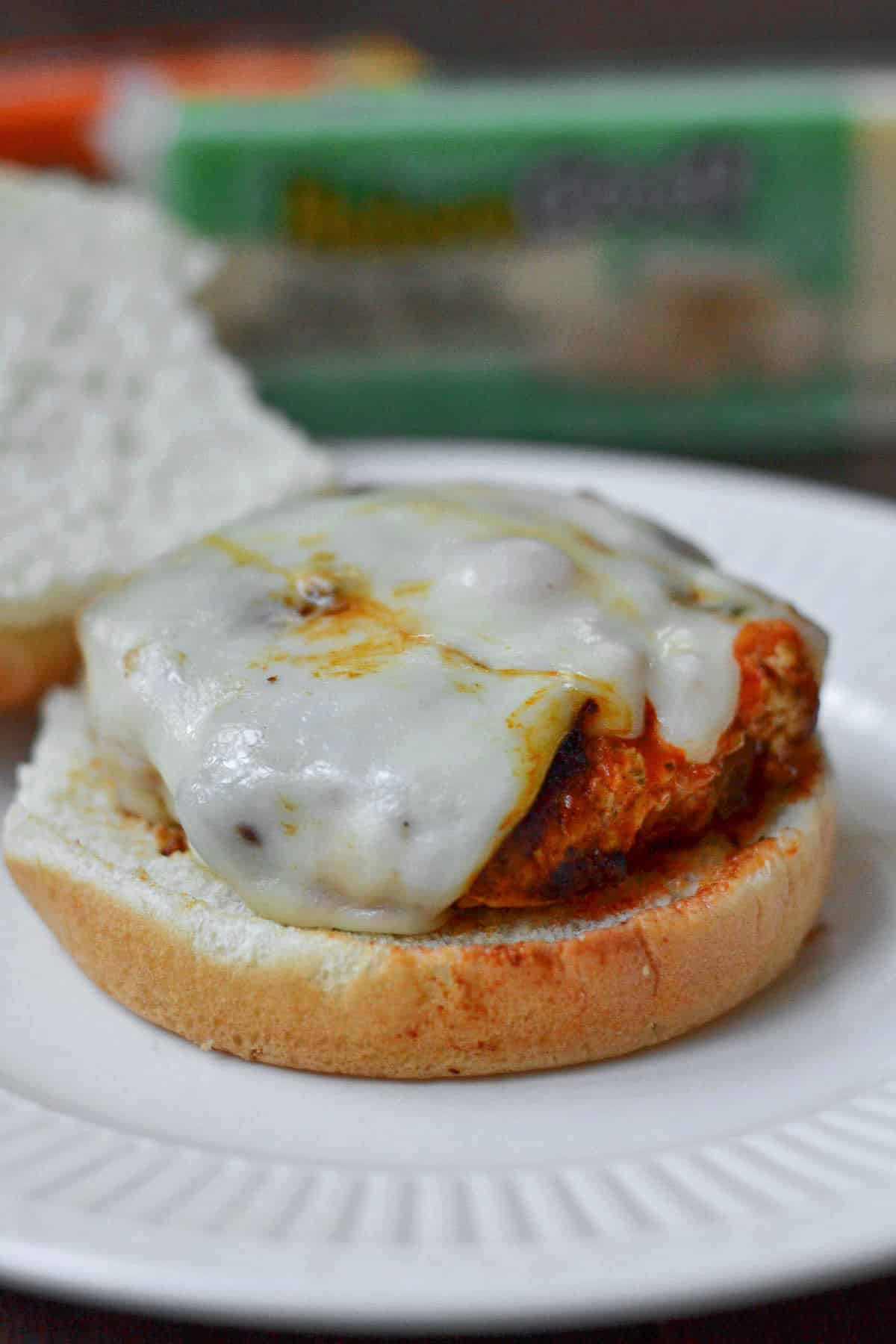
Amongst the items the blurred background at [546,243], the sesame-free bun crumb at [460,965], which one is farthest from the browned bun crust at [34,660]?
the blurred background at [546,243]

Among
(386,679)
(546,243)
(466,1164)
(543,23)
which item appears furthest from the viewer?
(543,23)

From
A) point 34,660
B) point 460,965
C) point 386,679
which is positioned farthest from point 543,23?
point 460,965

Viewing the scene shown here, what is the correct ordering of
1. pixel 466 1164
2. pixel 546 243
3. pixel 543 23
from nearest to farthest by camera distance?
pixel 466 1164
pixel 546 243
pixel 543 23

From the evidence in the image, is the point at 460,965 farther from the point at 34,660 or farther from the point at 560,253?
the point at 560,253

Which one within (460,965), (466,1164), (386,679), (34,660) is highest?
(386,679)

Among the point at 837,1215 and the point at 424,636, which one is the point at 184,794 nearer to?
the point at 424,636

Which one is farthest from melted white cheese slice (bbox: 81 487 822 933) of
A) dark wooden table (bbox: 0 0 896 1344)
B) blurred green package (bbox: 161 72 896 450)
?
dark wooden table (bbox: 0 0 896 1344)

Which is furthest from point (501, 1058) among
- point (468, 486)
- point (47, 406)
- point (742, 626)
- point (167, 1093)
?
point (47, 406)

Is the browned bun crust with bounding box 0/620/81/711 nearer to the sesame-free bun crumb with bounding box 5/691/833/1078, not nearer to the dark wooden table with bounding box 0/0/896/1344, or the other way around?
the sesame-free bun crumb with bounding box 5/691/833/1078
